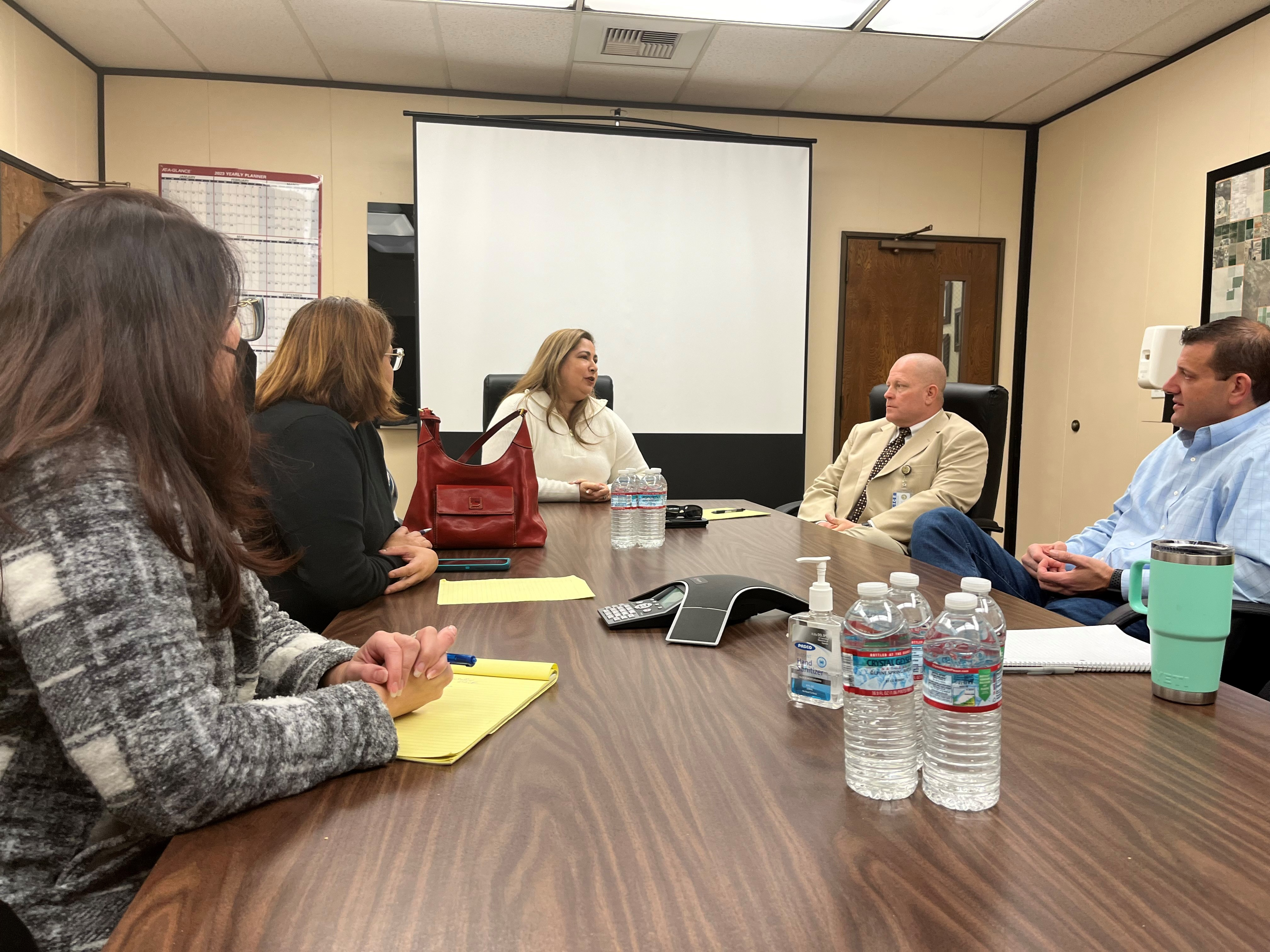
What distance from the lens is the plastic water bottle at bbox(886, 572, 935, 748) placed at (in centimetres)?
81

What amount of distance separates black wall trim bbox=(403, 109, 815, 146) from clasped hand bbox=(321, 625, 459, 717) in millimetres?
4037

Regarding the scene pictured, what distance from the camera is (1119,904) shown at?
2.00 ft

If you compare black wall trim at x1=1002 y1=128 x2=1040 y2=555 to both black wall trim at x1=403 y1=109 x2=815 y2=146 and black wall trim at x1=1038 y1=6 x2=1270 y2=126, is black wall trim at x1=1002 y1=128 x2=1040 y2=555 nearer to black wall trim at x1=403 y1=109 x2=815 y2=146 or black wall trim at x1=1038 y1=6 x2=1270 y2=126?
black wall trim at x1=1038 y1=6 x2=1270 y2=126

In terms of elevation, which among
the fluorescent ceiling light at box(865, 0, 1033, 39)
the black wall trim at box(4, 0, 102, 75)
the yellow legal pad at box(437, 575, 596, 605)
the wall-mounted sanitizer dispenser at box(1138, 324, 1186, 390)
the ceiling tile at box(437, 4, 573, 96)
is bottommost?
the yellow legal pad at box(437, 575, 596, 605)

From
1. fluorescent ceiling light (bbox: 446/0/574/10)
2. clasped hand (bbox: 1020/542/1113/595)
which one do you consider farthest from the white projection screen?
clasped hand (bbox: 1020/542/1113/595)

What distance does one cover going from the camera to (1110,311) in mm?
4637

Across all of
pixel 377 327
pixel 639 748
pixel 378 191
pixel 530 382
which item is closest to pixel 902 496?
pixel 530 382

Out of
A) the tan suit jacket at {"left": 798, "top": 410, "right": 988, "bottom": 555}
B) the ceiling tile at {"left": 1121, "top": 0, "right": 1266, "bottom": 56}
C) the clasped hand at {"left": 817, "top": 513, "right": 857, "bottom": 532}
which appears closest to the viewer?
the clasped hand at {"left": 817, "top": 513, "right": 857, "bottom": 532}

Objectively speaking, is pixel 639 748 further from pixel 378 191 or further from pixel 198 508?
pixel 378 191

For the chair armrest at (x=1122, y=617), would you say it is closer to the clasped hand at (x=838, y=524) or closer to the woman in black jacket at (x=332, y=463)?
the clasped hand at (x=838, y=524)

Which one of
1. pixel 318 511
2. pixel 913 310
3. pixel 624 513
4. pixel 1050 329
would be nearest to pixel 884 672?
pixel 318 511

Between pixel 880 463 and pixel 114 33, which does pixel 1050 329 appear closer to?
pixel 880 463

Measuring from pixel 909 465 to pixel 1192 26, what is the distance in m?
2.45

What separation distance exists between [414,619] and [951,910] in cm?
97
